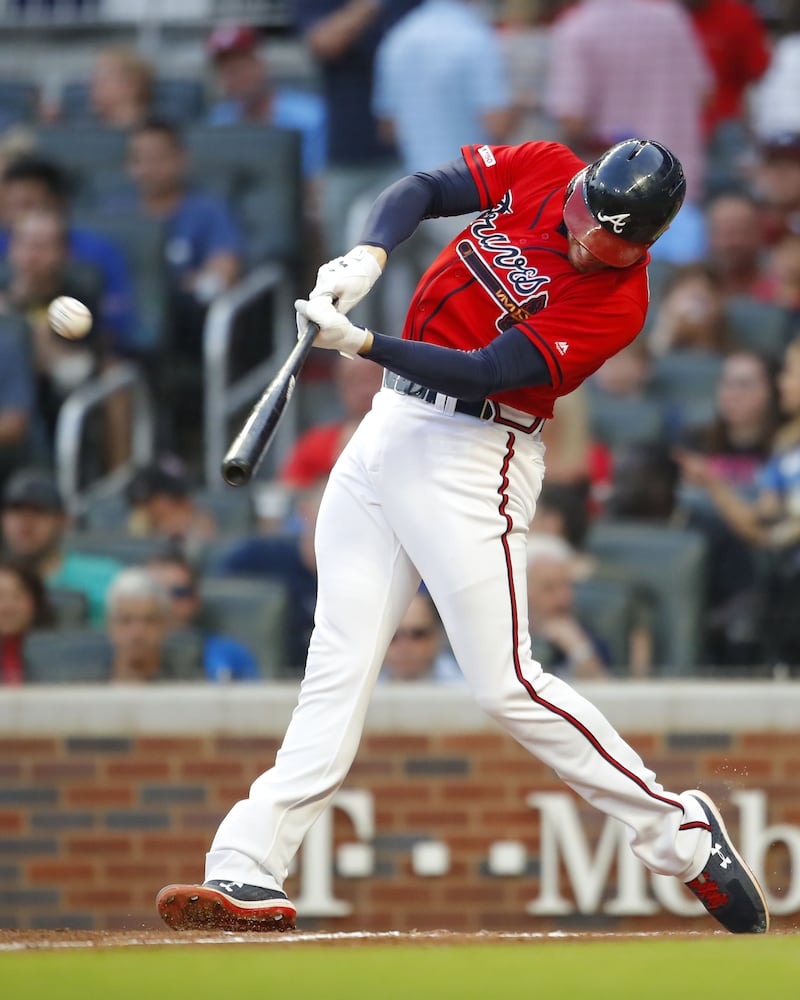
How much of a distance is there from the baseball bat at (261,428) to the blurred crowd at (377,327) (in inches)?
83.1

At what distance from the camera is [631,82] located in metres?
7.68

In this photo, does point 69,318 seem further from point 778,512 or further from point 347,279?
point 778,512

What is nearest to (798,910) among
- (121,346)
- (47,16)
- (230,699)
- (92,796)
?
(230,699)

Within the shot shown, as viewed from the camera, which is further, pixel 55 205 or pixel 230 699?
pixel 55 205

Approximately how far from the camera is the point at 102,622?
627 cm

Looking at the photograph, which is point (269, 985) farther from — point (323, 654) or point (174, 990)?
point (323, 654)

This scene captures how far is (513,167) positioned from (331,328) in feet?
2.45

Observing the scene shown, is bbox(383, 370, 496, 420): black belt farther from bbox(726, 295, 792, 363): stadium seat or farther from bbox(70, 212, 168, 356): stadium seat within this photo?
bbox(70, 212, 168, 356): stadium seat

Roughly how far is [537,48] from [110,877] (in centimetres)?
408

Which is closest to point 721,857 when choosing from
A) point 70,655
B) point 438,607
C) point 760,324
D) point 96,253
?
point 438,607

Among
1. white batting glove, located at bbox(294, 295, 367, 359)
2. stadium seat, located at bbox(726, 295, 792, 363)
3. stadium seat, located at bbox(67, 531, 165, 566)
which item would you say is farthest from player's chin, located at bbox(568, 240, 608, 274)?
stadium seat, located at bbox(726, 295, 792, 363)

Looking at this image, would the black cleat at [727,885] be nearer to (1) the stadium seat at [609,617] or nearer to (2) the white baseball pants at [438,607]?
(2) the white baseball pants at [438,607]

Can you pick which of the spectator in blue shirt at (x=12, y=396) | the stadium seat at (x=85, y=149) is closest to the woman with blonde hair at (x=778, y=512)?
the spectator in blue shirt at (x=12, y=396)

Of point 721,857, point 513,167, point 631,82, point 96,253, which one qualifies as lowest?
point 721,857
